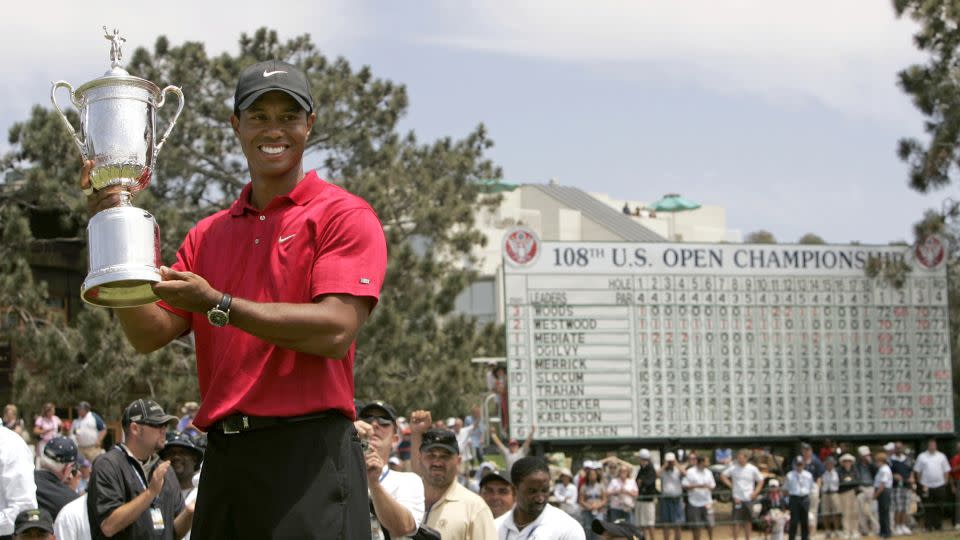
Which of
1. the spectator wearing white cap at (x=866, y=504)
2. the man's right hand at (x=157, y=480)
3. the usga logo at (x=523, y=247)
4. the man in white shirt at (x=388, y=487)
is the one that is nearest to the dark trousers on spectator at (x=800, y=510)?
the spectator wearing white cap at (x=866, y=504)

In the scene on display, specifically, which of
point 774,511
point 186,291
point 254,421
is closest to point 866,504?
point 774,511

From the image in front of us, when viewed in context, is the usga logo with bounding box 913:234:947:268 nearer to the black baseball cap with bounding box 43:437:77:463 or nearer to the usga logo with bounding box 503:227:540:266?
the usga logo with bounding box 503:227:540:266

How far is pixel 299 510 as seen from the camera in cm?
324

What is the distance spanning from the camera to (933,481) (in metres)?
22.2

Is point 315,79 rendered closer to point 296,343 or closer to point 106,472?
point 106,472

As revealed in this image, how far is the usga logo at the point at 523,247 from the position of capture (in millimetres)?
20375

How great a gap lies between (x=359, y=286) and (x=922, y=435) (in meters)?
20.9

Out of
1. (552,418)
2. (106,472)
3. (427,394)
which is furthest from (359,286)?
(427,394)

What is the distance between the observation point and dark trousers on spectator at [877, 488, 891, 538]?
851 inches

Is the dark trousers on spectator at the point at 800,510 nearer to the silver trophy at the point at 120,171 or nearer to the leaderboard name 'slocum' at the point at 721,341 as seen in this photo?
the leaderboard name 'slocum' at the point at 721,341

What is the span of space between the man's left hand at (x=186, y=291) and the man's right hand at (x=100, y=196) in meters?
0.32

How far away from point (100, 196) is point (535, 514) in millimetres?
5152

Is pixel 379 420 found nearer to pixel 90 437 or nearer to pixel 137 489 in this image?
pixel 137 489


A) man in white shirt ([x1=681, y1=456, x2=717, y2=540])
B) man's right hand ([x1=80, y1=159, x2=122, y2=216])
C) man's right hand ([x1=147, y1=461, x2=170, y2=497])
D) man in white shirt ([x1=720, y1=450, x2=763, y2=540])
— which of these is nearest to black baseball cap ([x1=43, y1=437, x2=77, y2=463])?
man's right hand ([x1=147, y1=461, x2=170, y2=497])
